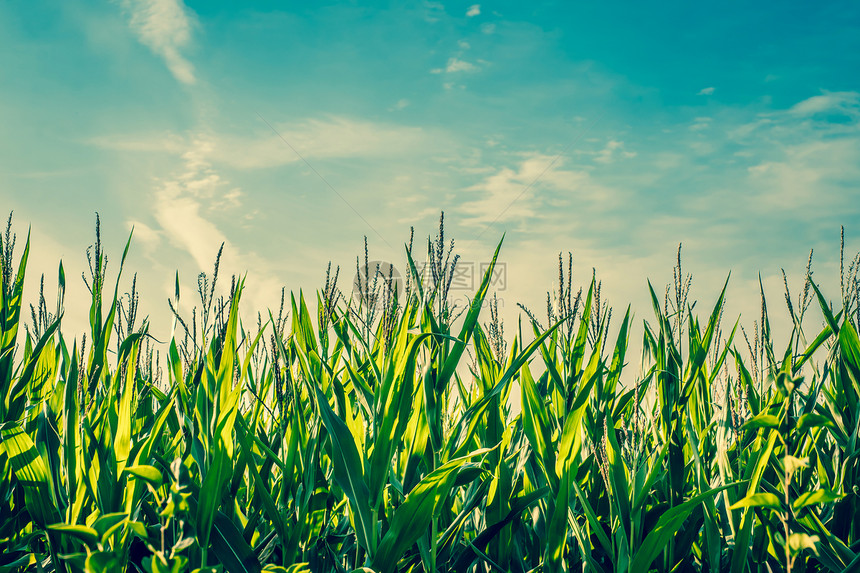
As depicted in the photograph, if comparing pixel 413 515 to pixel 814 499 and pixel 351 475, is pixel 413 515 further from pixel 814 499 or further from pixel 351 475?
pixel 814 499

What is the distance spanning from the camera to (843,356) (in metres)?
1.66

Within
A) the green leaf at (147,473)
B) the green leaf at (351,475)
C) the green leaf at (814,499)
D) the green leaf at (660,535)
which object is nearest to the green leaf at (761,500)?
the green leaf at (814,499)

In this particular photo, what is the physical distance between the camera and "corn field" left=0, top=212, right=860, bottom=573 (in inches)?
53.0

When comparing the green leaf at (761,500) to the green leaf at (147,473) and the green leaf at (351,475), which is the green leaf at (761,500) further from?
the green leaf at (147,473)

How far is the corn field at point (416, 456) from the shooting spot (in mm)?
1347

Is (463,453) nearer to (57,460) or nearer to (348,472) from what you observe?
(348,472)

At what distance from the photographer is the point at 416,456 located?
1.47 metres

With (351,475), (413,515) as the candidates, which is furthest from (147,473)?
(413,515)

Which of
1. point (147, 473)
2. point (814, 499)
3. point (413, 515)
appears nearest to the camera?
point (814, 499)

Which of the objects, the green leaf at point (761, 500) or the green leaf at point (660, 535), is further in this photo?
the green leaf at point (660, 535)

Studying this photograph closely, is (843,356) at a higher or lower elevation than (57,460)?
higher

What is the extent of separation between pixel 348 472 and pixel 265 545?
0.50m

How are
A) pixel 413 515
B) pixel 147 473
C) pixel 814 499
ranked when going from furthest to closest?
pixel 413 515 → pixel 147 473 → pixel 814 499

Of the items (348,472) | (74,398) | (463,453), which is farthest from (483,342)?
(74,398)
